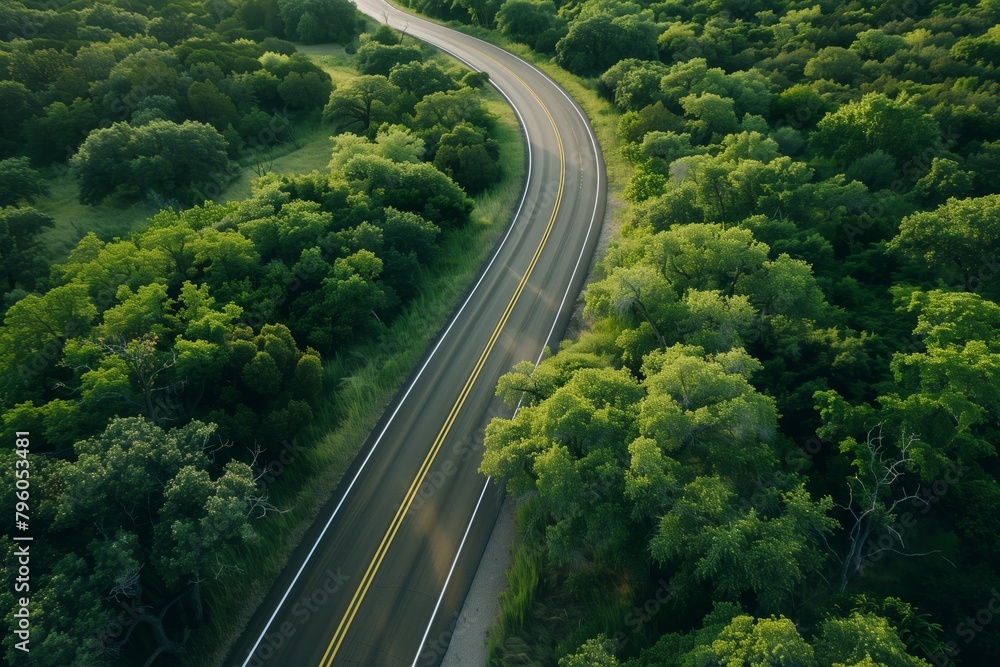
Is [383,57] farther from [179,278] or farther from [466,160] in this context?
[179,278]

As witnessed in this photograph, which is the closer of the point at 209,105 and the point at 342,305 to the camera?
the point at 342,305

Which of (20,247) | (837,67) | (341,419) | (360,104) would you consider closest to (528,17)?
(360,104)

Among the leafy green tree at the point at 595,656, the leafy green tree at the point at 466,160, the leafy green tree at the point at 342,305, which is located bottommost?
the leafy green tree at the point at 342,305

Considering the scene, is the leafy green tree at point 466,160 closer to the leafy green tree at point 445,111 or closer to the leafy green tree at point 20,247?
the leafy green tree at point 445,111

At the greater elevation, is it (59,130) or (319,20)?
(319,20)

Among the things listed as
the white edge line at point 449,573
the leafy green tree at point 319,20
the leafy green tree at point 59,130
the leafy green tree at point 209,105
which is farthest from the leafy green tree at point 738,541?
the leafy green tree at point 319,20

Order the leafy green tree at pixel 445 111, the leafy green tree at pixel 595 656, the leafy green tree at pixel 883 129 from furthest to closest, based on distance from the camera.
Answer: the leafy green tree at pixel 445 111 → the leafy green tree at pixel 883 129 → the leafy green tree at pixel 595 656
